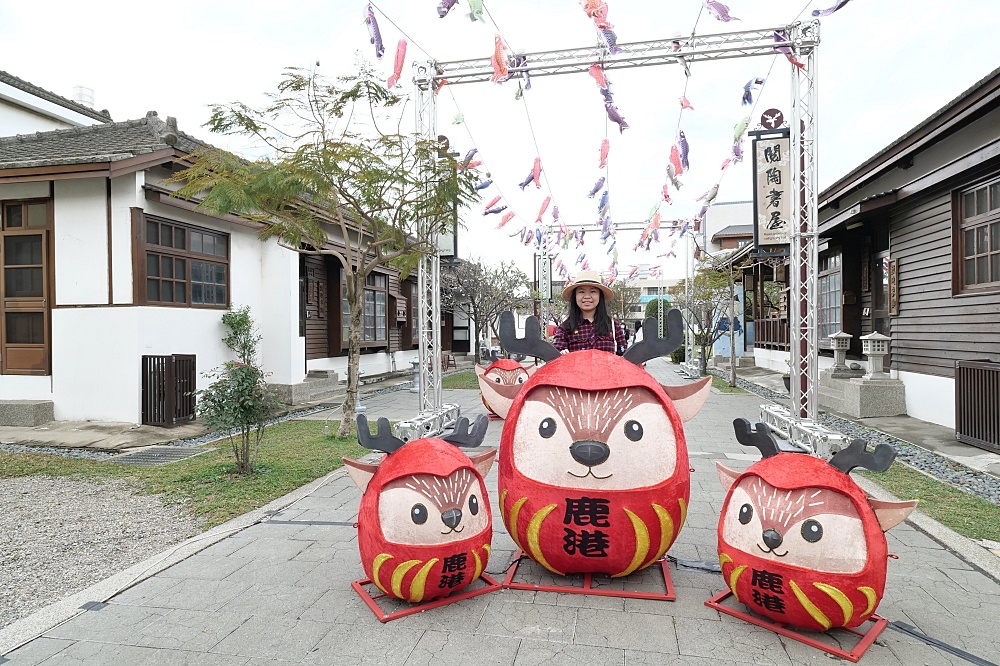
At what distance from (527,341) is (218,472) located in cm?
510

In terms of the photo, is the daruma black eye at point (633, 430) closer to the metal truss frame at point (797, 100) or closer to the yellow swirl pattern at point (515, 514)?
Answer: the yellow swirl pattern at point (515, 514)

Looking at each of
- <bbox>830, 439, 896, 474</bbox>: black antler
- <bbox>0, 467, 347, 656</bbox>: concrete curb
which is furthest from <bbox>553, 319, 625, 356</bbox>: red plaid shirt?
<bbox>0, 467, 347, 656</bbox>: concrete curb

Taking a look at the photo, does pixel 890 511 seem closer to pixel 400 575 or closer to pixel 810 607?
pixel 810 607

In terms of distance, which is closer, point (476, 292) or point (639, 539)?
point (639, 539)

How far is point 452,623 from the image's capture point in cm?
361

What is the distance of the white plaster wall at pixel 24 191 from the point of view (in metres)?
10.5

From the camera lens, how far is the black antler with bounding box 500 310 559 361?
170 inches

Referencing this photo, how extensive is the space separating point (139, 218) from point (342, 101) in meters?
4.34

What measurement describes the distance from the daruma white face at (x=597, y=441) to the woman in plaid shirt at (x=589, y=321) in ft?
3.68

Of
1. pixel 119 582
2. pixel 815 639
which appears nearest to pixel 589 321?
pixel 815 639

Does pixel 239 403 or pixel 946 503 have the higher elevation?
pixel 239 403

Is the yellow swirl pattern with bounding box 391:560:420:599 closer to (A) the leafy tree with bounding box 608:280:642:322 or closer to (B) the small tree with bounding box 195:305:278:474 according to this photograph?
(B) the small tree with bounding box 195:305:278:474

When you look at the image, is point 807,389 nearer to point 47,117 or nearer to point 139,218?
point 139,218

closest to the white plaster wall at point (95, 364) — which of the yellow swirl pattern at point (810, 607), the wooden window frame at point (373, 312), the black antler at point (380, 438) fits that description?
the wooden window frame at point (373, 312)
